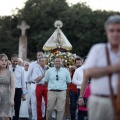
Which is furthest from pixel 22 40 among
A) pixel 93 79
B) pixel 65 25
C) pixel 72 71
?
pixel 93 79

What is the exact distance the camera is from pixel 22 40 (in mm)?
45750

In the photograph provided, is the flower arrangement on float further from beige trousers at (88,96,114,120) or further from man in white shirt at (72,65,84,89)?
beige trousers at (88,96,114,120)

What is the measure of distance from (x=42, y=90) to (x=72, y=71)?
1.48 m

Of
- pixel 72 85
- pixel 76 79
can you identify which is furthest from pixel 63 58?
pixel 76 79

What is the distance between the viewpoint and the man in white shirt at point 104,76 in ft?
19.3

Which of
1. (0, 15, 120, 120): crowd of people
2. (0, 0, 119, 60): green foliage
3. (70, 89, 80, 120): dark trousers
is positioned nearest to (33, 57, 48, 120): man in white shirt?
(0, 15, 120, 120): crowd of people

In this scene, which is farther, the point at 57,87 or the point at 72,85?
the point at 72,85

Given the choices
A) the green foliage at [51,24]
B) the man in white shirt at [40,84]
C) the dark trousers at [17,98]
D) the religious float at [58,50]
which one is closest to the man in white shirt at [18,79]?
the dark trousers at [17,98]

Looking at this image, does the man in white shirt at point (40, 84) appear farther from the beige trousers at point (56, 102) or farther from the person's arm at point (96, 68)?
the person's arm at point (96, 68)

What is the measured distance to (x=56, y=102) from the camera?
15586 millimetres

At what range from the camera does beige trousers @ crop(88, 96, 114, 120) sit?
19.4 feet

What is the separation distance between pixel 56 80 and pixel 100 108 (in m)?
9.26

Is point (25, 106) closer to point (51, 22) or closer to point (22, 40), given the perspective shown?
point (22, 40)

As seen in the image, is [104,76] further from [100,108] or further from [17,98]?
[17,98]
